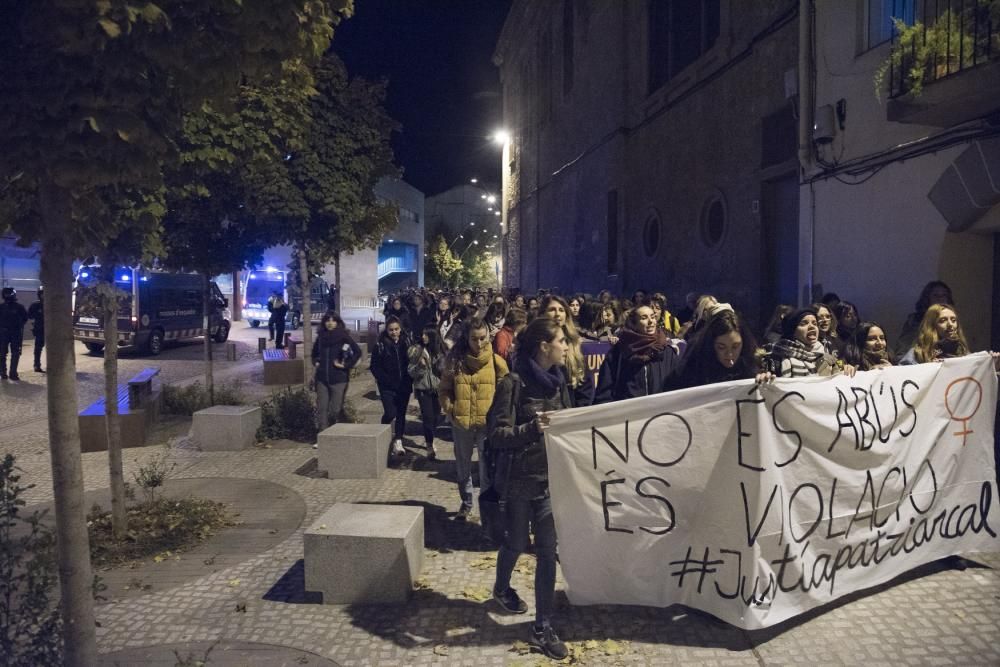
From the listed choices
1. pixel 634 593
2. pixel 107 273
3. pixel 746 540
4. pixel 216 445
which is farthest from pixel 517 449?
pixel 216 445

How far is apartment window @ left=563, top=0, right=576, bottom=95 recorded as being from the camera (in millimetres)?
28047

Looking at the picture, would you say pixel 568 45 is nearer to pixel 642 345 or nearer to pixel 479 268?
pixel 642 345

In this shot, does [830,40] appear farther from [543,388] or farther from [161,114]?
[161,114]

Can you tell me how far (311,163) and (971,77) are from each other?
26.3ft

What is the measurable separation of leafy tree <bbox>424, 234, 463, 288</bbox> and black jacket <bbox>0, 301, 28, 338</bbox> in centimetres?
5580

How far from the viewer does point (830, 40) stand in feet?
33.3

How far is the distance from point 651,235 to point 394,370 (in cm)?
1171

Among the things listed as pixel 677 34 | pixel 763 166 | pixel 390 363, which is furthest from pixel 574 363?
pixel 677 34

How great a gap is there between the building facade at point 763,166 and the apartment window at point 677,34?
0.05 metres

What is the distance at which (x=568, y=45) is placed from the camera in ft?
94.2

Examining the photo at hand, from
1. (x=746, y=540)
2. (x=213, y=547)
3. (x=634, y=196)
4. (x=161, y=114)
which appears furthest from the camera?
(x=634, y=196)

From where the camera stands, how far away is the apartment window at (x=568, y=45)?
92.0ft

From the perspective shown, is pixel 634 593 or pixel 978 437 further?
pixel 978 437

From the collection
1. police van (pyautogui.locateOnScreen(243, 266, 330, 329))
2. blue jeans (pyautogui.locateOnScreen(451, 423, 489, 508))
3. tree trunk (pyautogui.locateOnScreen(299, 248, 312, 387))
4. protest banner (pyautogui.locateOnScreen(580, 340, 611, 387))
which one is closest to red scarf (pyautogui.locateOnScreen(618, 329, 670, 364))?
blue jeans (pyautogui.locateOnScreen(451, 423, 489, 508))
